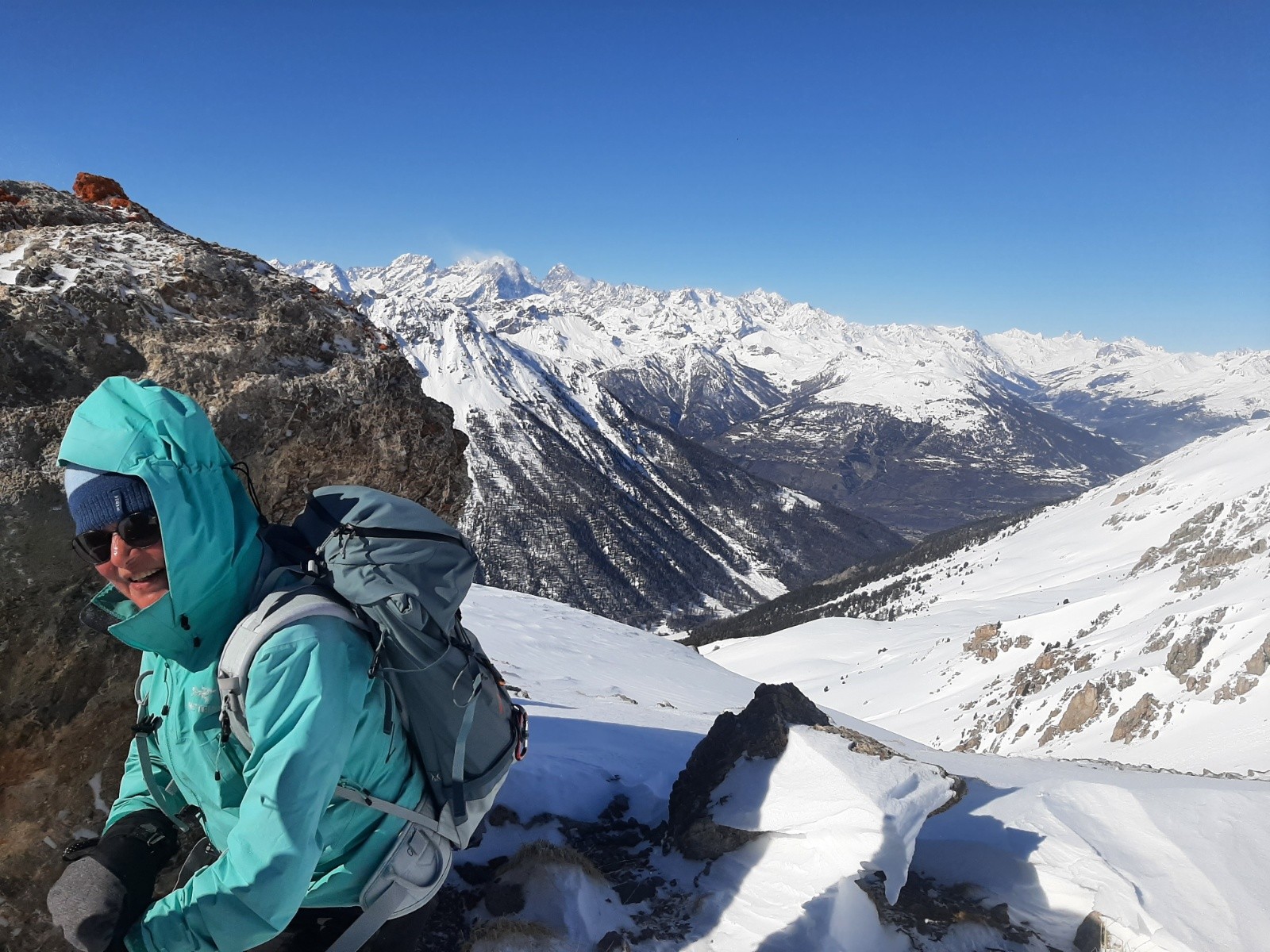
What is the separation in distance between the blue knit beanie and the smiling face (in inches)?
2.3

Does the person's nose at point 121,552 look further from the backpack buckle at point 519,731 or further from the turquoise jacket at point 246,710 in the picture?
the backpack buckle at point 519,731

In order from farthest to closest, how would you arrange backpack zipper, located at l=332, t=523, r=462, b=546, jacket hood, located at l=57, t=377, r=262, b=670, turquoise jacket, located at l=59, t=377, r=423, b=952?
backpack zipper, located at l=332, t=523, r=462, b=546 < jacket hood, located at l=57, t=377, r=262, b=670 < turquoise jacket, located at l=59, t=377, r=423, b=952

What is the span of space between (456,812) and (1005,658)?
5417 centimetres

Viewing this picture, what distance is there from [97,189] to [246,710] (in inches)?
305

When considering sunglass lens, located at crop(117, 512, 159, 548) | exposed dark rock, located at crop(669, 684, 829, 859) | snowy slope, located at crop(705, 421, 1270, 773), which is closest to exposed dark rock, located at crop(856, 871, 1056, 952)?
exposed dark rock, located at crop(669, 684, 829, 859)

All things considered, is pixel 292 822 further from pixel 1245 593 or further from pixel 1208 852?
pixel 1245 593

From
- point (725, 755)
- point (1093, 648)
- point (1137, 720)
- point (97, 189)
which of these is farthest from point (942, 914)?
point (1093, 648)

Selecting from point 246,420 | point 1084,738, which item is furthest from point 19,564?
point 1084,738

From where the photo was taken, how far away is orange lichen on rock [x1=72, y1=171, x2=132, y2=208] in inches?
285

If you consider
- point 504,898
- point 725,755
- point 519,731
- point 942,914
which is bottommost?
point 942,914

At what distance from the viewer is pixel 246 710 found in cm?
210

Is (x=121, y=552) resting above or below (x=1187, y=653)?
above

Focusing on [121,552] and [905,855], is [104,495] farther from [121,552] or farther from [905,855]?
[905,855]

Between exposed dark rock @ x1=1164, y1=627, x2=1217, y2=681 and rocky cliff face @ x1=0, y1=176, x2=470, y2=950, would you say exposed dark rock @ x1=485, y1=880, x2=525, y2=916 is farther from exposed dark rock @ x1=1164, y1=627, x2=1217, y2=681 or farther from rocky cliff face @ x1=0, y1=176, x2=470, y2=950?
exposed dark rock @ x1=1164, y1=627, x2=1217, y2=681
